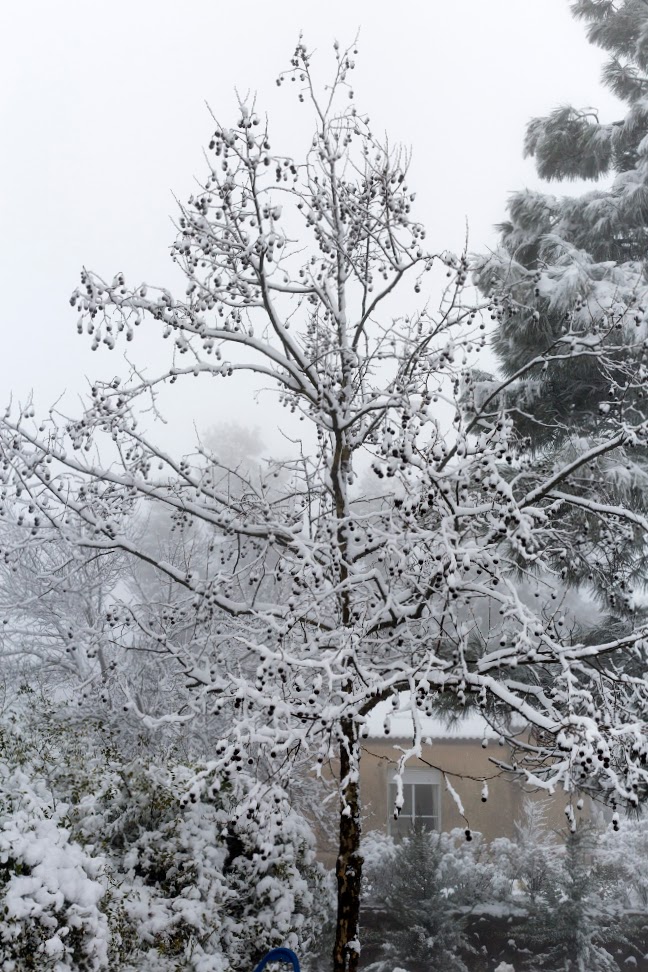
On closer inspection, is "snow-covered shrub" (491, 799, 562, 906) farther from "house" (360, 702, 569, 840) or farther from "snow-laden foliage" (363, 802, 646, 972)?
"house" (360, 702, 569, 840)

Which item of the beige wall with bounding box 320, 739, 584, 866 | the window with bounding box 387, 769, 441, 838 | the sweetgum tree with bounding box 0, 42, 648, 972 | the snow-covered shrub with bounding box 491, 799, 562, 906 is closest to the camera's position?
the sweetgum tree with bounding box 0, 42, 648, 972

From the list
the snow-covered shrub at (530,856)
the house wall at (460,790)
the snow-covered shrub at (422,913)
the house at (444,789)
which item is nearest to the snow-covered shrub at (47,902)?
the snow-covered shrub at (422,913)

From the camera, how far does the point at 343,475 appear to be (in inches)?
322

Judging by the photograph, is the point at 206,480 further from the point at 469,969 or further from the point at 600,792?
the point at 469,969

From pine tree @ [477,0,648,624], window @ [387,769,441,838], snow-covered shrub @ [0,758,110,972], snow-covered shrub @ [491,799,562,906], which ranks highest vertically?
pine tree @ [477,0,648,624]

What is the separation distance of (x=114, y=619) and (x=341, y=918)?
10.2 ft

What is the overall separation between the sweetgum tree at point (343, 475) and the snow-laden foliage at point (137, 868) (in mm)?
628

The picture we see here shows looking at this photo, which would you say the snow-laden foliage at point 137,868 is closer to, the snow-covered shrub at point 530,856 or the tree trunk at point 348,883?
the tree trunk at point 348,883

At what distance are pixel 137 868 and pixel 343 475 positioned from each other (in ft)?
13.7

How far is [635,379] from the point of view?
7.34 meters

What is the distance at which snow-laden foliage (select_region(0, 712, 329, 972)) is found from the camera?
5.83m

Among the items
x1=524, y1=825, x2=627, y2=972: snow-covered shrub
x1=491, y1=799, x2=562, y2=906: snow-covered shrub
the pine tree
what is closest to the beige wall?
x1=491, y1=799, x2=562, y2=906: snow-covered shrub

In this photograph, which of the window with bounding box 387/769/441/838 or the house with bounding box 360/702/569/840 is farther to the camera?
the window with bounding box 387/769/441/838

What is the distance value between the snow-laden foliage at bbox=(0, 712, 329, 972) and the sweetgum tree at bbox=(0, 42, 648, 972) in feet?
2.06
